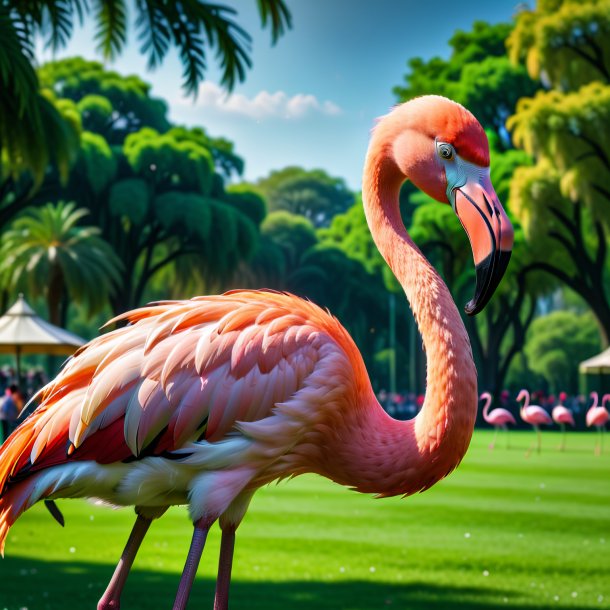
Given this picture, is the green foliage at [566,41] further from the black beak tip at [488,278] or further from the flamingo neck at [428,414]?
the black beak tip at [488,278]

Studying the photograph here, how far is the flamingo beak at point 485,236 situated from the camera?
2.81 meters

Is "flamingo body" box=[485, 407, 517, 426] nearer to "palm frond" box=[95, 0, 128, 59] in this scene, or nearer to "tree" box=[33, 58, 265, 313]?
"palm frond" box=[95, 0, 128, 59]

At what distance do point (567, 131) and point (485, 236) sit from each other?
22.3 m

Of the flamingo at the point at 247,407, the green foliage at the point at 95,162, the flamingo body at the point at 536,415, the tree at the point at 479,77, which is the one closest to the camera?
the flamingo at the point at 247,407

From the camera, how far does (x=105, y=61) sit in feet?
36.7

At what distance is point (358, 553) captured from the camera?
837 centimetres

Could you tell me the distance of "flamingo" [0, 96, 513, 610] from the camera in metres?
2.98

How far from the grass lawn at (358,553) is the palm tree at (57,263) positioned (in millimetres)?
15965

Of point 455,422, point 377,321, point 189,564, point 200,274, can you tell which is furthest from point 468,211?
point 377,321

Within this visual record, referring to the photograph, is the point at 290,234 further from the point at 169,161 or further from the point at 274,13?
the point at 274,13

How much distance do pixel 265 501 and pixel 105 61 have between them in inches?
227

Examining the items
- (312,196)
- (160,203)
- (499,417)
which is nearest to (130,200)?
(160,203)

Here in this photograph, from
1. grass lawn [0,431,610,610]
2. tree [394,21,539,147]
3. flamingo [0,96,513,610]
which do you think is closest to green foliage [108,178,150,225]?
tree [394,21,539,147]

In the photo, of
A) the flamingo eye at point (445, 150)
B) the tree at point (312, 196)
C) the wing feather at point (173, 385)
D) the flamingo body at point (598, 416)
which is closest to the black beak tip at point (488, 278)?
the flamingo eye at point (445, 150)
